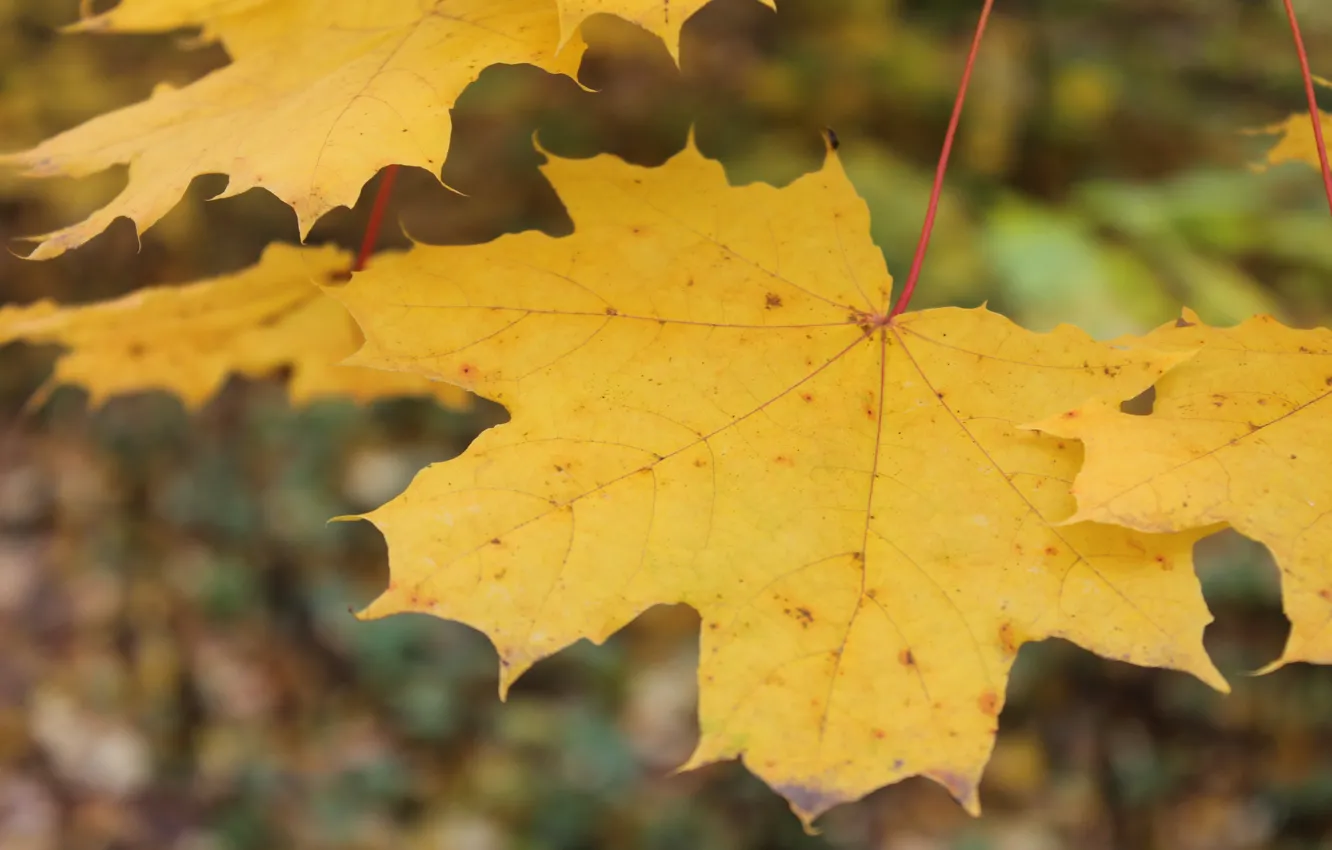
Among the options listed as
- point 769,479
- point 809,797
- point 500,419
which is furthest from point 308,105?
point 500,419

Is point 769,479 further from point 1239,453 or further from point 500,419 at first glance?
point 500,419

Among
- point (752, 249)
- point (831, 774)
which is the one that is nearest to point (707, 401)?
point (752, 249)

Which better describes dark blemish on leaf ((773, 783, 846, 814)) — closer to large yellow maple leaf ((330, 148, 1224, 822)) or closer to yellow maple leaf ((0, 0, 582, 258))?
large yellow maple leaf ((330, 148, 1224, 822))

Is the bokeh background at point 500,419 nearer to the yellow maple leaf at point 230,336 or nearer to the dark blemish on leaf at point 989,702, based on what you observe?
the yellow maple leaf at point 230,336

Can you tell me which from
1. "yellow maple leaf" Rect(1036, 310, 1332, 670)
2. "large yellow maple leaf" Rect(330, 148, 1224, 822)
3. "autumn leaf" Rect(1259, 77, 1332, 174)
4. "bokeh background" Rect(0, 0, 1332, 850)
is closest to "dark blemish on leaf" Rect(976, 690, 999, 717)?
"large yellow maple leaf" Rect(330, 148, 1224, 822)

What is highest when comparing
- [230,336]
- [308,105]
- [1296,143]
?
[308,105]
